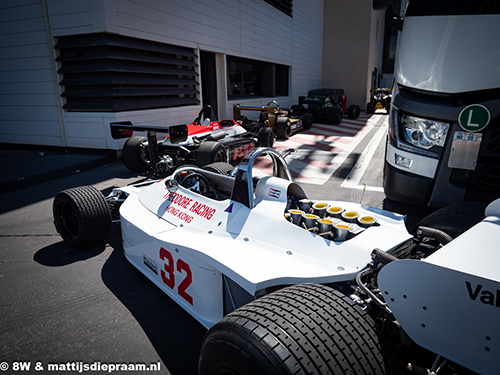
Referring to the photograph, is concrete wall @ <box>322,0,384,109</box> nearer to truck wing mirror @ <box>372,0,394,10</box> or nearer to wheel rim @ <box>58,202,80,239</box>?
truck wing mirror @ <box>372,0,394,10</box>

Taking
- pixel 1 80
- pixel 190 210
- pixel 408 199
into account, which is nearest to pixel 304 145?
pixel 408 199

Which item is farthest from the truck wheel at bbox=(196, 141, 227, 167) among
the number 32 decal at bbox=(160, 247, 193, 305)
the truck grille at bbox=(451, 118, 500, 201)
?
the truck grille at bbox=(451, 118, 500, 201)

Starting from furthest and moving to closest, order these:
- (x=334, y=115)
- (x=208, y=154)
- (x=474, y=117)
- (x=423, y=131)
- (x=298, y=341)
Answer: (x=334, y=115) < (x=208, y=154) < (x=423, y=131) < (x=474, y=117) < (x=298, y=341)

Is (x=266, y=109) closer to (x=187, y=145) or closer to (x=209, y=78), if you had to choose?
(x=209, y=78)

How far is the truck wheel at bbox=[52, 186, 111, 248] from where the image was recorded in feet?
10.2

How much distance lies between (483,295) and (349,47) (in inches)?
826

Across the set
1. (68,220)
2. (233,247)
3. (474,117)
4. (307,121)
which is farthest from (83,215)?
(307,121)

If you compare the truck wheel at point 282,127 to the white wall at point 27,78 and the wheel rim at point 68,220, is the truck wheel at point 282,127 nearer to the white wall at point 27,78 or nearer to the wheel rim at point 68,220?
the white wall at point 27,78

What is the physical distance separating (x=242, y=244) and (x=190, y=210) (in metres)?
0.68

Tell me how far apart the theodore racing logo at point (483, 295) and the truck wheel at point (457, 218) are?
1.30 metres

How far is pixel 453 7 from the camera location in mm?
2992

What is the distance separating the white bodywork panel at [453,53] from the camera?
2.84 m

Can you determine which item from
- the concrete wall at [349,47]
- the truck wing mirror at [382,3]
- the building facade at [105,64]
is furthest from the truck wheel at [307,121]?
the concrete wall at [349,47]

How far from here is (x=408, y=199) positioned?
3359mm
